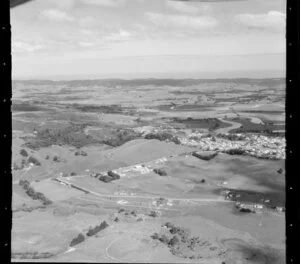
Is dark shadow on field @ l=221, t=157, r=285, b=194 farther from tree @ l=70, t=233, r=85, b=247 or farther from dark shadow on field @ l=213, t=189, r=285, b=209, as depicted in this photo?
tree @ l=70, t=233, r=85, b=247

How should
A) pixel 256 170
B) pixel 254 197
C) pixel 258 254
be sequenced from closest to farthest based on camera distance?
pixel 258 254 < pixel 254 197 < pixel 256 170

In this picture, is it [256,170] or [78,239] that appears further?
[256,170]

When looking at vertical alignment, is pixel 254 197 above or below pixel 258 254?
above

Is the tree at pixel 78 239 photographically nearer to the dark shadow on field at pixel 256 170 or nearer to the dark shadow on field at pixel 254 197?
the dark shadow on field at pixel 254 197

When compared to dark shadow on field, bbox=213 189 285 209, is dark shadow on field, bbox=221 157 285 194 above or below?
above

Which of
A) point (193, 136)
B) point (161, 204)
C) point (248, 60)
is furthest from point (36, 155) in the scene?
point (248, 60)

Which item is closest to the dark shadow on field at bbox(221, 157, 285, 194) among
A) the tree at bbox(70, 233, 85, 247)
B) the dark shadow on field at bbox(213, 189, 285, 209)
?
the dark shadow on field at bbox(213, 189, 285, 209)

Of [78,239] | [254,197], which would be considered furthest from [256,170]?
[78,239]

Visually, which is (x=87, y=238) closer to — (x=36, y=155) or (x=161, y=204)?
(x=161, y=204)

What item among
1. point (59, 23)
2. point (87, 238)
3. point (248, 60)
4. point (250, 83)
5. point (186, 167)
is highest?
point (59, 23)

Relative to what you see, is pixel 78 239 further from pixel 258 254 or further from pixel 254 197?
pixel 254 197

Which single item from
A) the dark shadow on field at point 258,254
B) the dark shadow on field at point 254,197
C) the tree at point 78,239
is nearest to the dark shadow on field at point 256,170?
the dark shadow on field at point 254,197
